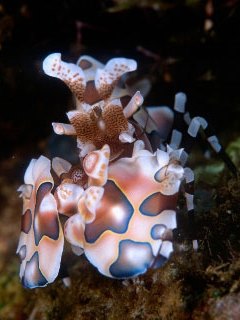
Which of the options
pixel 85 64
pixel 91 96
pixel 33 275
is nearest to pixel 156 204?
pixel 33 275

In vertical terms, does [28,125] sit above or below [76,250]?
below

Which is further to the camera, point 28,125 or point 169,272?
point 28,125

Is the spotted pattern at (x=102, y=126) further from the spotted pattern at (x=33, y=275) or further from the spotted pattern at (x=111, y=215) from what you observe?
the spotted pattern at (x=33, y=275)

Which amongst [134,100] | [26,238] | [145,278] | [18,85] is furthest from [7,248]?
[134,100]

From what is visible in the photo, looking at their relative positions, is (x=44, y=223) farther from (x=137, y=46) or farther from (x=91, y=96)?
(x=137, y=46)

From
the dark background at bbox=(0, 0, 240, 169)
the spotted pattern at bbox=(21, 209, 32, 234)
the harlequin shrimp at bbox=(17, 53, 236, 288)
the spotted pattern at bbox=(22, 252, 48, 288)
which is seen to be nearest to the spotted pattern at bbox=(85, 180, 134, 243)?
the harlequin shrimp at bbox=(17, 53, 236, 288)

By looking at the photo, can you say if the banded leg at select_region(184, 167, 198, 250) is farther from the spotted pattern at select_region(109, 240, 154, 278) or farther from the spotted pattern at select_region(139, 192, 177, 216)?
the spotted pattern at select_region(109, 240, 154, 278)

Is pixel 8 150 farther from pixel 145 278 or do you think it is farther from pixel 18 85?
pixel 145 278
